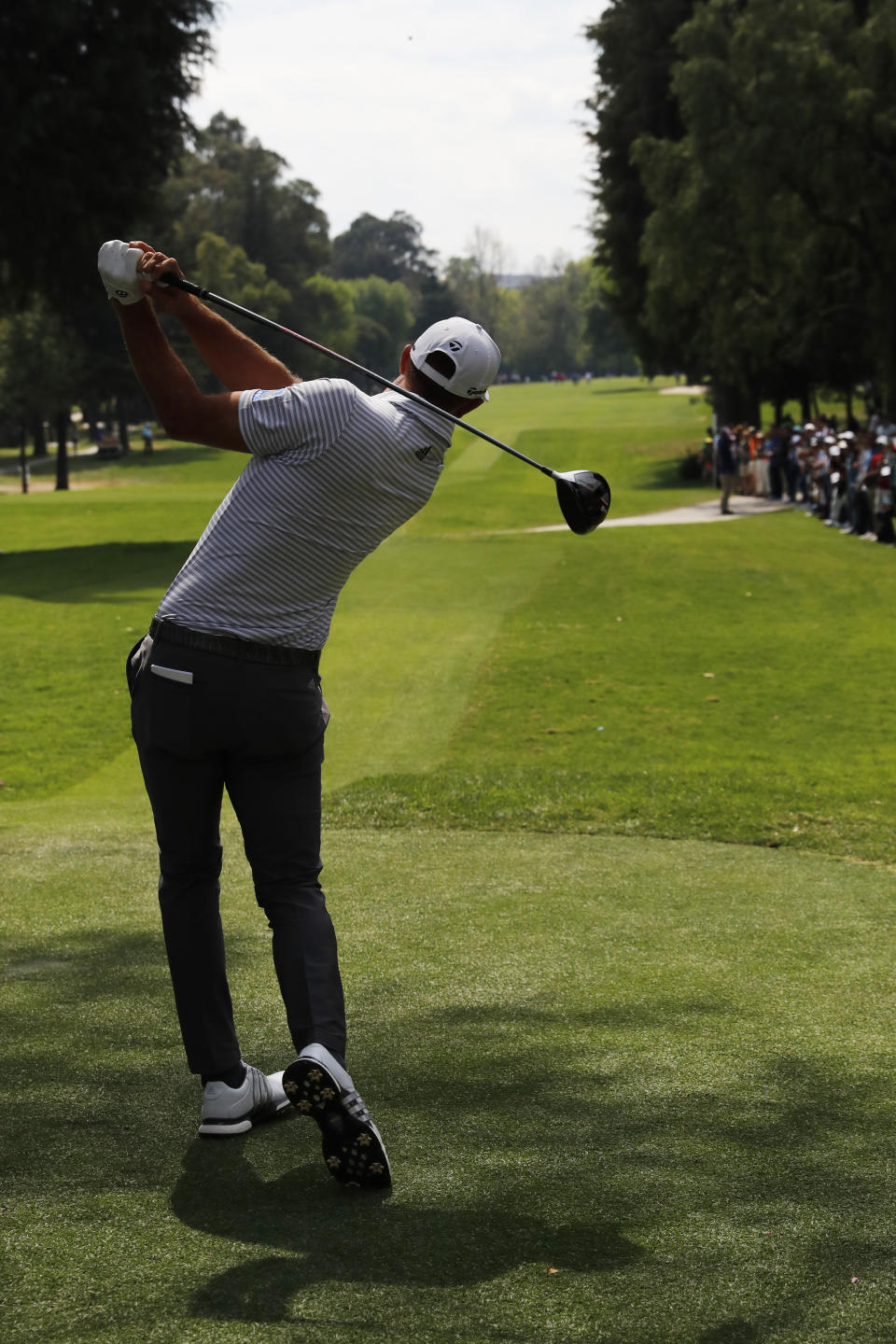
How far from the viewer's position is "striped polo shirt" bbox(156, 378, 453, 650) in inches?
137

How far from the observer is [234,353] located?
148 inches

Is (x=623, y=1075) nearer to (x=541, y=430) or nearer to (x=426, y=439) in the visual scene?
(x=426, y=439)

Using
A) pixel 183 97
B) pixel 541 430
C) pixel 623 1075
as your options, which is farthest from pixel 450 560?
pixel 541 430

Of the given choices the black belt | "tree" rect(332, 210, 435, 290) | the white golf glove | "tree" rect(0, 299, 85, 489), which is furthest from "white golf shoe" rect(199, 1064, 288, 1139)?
"tree" rect(332, 210, 435, 290)

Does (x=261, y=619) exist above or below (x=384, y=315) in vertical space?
below

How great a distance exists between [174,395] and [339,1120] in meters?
1.72

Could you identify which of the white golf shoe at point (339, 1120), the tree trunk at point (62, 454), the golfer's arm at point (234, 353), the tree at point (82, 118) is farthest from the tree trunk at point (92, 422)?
the white golf shoe at point (339, 1120)

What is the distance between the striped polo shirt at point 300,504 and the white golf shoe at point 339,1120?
1.01m

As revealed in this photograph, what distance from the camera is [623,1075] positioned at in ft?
13.5

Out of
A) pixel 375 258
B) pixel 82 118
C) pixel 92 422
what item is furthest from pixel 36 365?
pixel 375 258

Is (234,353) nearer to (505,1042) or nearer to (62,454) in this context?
(505,1042)

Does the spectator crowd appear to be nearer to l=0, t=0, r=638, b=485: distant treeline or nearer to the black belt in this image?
l=0, t=0, r=638, b=485: distant treeline

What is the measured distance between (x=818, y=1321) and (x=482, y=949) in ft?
8.73

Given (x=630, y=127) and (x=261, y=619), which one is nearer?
(x=261, y=619)
